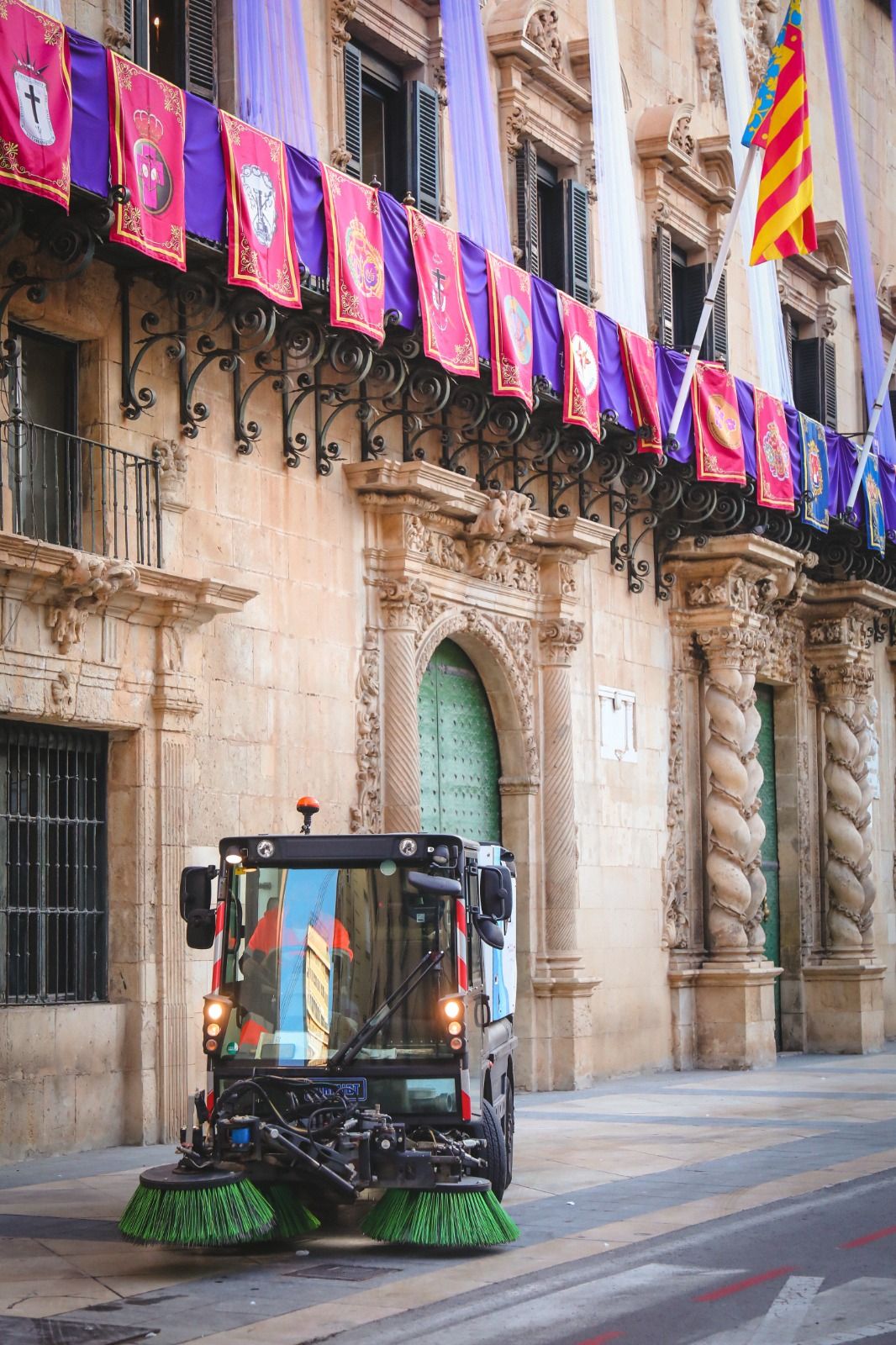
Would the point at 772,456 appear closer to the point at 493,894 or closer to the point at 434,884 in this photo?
the point at 493,894

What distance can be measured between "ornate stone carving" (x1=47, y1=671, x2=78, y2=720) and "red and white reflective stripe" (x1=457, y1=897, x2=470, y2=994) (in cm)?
469

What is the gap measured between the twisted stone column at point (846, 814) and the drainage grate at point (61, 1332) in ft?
67.5

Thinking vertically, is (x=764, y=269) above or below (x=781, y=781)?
above

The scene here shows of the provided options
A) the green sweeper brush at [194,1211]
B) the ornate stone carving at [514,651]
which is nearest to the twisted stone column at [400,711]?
the ornate stone carving at [514,651]

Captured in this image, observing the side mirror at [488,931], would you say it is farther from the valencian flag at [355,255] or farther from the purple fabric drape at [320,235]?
the valencian flag at [355,255]

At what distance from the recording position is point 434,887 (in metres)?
10.8

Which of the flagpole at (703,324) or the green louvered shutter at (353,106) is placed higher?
the green louvered shutter at (353,106)

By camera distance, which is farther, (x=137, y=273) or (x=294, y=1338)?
(x=137, y=273)

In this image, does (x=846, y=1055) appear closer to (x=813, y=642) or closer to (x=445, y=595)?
(x=813, y=642)

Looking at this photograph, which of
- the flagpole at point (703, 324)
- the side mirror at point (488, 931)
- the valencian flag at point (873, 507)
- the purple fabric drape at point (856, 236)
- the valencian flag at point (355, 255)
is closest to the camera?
the side mirror at point (488, 931)

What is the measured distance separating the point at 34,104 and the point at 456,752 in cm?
952

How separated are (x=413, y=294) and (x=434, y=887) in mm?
8075

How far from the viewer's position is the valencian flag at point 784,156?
72.8ft

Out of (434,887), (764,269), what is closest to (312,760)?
(434,887)
